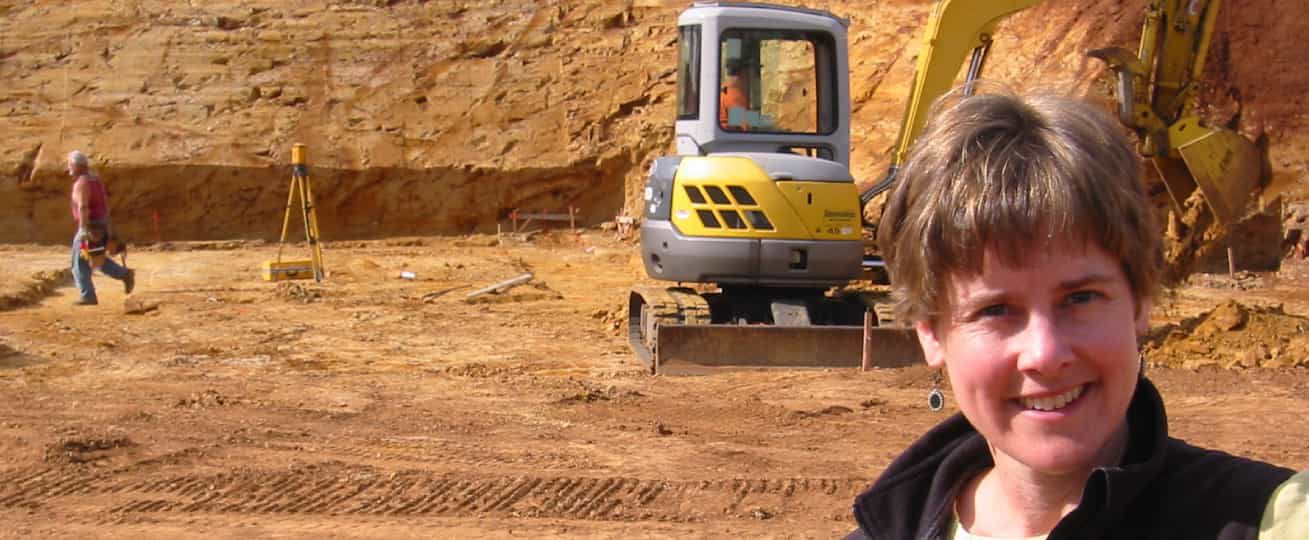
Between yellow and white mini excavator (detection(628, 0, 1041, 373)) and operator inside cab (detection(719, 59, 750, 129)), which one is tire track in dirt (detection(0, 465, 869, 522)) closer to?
yellow and white mini excavator (detection(628, 0, 1041, 373))

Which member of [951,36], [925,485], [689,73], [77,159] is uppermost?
[951,36]

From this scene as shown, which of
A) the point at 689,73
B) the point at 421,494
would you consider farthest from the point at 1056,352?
the point at 689,73

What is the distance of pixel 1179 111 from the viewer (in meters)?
10.5

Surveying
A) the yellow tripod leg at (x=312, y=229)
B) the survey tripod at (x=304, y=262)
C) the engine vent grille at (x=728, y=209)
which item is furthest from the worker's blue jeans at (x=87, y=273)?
the engine vent grille at (x=728, y=209)

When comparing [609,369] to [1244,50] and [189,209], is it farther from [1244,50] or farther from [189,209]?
[189,209]

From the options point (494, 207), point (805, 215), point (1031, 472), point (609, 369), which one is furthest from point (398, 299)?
point (1031, 472)

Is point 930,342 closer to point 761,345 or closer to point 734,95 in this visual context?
point 761,345

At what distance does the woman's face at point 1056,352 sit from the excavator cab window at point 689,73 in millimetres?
8194

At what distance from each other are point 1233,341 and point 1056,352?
9.05m

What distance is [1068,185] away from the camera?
1.39 m

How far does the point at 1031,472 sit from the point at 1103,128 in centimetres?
38

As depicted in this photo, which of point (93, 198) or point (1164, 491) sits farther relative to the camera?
point (93, 198)

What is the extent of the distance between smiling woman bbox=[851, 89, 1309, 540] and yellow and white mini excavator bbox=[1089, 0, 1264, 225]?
9.34 m

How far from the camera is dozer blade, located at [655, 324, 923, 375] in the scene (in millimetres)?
9125
